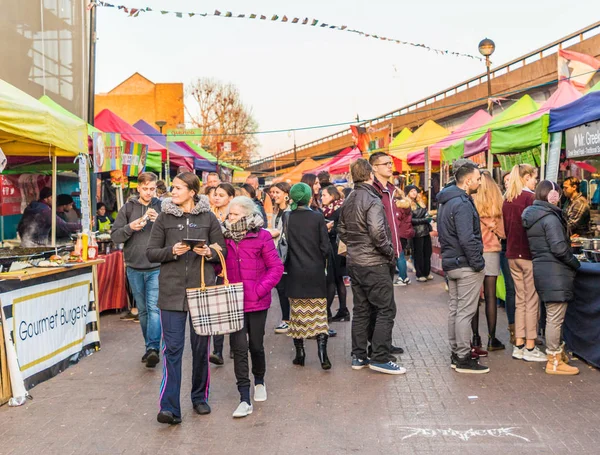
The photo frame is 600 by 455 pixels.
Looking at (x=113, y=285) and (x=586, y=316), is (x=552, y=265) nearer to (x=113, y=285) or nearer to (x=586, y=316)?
(x=586, y=316)

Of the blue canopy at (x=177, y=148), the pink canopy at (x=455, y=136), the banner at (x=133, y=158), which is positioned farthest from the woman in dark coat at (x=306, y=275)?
the blue canopy at (x=177, y=148)

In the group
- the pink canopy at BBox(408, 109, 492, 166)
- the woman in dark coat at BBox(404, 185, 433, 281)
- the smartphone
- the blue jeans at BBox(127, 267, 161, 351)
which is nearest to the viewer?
the smartphone

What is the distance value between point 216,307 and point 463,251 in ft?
8.42

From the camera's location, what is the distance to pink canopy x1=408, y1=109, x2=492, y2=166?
15703 millimetres

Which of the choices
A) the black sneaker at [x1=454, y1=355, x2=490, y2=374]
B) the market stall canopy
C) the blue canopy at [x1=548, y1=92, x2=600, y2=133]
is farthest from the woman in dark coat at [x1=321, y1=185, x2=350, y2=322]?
the market stall canopy

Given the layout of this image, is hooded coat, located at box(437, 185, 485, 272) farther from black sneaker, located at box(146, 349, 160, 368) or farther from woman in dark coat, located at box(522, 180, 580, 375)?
black sneaker, located at box(146, 349, 160, 368)

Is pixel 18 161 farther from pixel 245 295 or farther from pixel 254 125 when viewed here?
pixel 254 125

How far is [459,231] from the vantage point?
6.21m

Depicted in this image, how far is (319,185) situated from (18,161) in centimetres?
452

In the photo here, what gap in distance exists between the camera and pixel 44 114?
7066mm

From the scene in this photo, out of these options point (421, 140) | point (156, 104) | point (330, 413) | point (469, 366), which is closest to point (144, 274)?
point (330, 413)

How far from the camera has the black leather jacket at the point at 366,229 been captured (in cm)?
629

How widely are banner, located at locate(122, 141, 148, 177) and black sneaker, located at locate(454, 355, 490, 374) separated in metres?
7.34

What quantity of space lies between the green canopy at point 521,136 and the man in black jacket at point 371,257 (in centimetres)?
384
